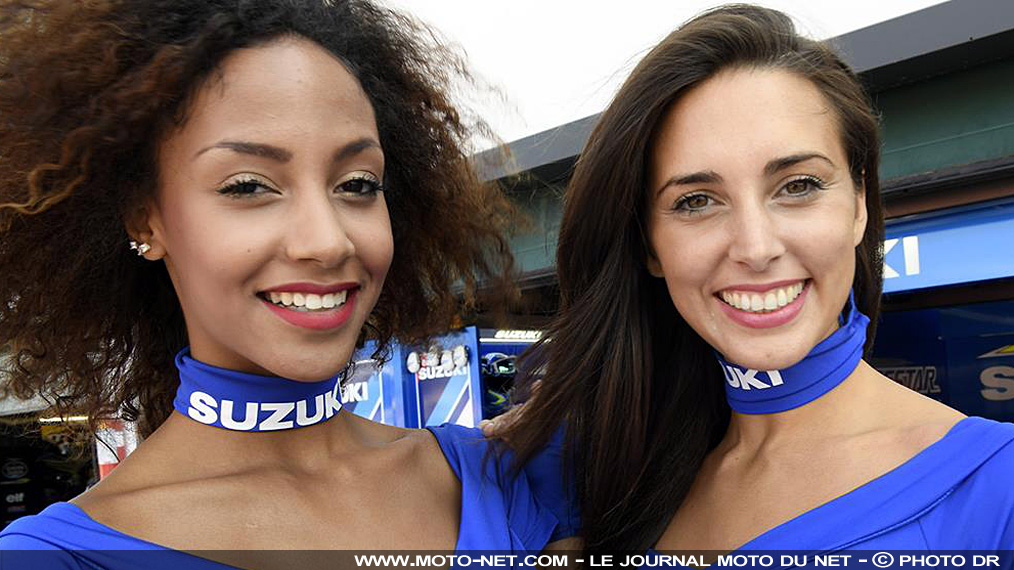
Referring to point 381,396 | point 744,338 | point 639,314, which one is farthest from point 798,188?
point 381,396

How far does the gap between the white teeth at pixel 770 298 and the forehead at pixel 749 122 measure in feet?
0.85

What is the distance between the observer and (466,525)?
1782 mm

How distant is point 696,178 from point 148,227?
1.10 meters

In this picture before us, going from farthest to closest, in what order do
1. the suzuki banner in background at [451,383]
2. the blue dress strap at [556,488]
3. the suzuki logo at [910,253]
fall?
the suzuki banner in background at [451,383], the suzuki logo at [910,253], the blue dress strap at [556,488]

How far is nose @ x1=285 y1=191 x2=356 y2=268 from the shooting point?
151 cm

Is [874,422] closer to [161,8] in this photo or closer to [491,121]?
[491,121]

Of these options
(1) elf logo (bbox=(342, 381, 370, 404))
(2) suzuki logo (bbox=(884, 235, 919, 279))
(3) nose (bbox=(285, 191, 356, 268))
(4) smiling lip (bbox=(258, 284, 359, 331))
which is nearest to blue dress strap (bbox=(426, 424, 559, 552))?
(4) smiling lip (bbox=(258, 284, 359, 331))

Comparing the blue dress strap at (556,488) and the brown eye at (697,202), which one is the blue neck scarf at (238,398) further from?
the brown eye at (697,202)

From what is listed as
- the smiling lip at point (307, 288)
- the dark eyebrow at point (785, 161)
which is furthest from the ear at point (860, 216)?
the smiling lip at point (307, 288)

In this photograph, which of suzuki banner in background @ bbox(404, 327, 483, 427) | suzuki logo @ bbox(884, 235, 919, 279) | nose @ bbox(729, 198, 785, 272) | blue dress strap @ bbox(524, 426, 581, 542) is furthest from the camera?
suzuki banner in background @ bbox(404, 327, 483, 427)

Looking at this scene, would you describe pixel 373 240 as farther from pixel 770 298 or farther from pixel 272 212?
pixel 770 298

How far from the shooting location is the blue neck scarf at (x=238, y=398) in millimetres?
1679

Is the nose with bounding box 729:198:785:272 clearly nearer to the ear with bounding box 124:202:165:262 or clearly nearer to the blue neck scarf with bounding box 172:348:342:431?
the blue neck scarf with bounding box 172:348:342:431

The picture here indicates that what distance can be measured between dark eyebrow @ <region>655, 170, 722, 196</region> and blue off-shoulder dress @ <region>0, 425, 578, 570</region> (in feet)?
2.43
